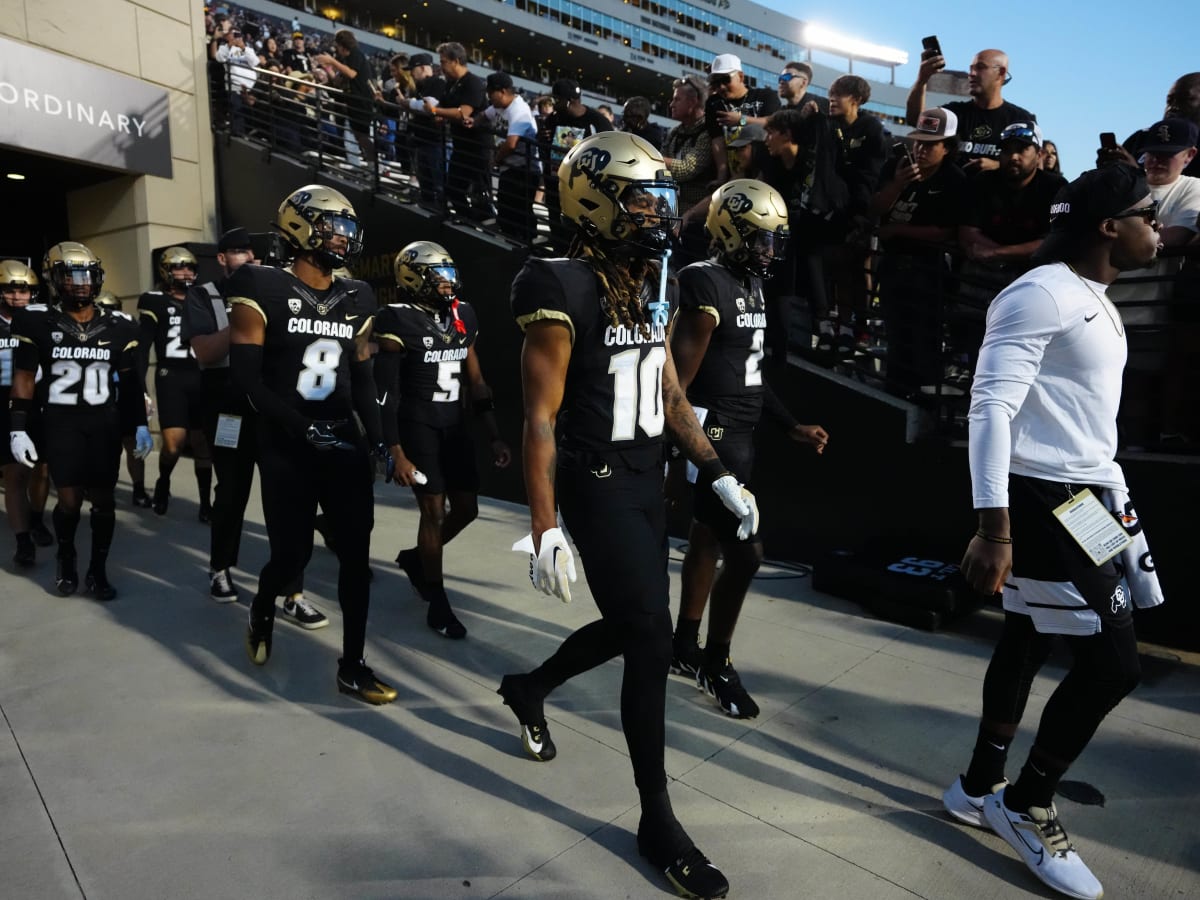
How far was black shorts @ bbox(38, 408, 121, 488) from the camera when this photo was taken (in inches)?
202

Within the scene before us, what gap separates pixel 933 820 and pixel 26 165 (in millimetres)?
12727

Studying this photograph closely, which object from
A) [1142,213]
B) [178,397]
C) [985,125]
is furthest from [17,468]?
[985,125]

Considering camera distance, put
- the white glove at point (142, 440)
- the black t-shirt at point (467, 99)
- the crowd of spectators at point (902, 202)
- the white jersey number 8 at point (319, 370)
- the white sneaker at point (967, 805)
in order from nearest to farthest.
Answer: the white sneaker at point (967, 805) → the white jersey number 8 at point (319, 370) → the crowd of spectators at point (902, 202) → the white glove at point (142, 440) → the black t-shirt at point (467, 99)

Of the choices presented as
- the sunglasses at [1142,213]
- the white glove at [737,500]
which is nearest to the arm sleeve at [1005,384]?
Answer: the sunglasses at [1142,213]

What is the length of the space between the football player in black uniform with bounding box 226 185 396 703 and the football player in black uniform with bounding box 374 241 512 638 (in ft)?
2.64

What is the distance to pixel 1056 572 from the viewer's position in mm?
2455

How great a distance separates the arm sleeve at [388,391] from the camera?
4.61 m

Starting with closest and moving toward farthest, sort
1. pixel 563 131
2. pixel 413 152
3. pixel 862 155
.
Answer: pixel 862 155, pixel 563 131, pixel 413 152

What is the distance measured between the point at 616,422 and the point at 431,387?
2530 mm

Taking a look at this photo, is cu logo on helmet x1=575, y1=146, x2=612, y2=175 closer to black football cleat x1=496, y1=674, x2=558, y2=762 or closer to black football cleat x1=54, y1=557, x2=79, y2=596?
black football cleat x1=496, y1=674, x2=558, y2=762

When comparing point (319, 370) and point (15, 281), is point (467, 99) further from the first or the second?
point (319, 370)

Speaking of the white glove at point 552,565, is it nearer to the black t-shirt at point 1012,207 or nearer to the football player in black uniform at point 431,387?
the football player in black uniform at point 431,387

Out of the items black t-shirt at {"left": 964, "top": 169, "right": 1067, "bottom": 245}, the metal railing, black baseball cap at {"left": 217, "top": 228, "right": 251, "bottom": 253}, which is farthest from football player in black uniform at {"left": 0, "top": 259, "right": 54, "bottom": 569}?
black t-shirt at {"left": 964, "top": 169, "right": 1067, "bottom": 245}

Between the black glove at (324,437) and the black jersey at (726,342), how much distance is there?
1683mm
